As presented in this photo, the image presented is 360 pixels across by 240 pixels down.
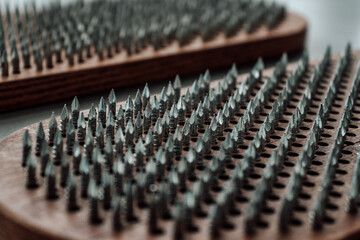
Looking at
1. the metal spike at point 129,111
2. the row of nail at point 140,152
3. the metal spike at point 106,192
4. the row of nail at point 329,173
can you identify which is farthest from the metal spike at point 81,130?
the row of nail at point 329,173

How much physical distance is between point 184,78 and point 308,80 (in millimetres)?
354

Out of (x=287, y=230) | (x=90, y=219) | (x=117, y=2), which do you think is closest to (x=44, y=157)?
(x=90, y=219)

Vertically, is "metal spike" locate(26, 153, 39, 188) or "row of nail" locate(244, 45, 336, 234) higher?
"metal spike" locate(26, 153, 39, 188)

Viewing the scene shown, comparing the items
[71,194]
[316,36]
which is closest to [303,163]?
[71,194]

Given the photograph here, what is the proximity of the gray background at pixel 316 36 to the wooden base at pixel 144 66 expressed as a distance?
0.09ft

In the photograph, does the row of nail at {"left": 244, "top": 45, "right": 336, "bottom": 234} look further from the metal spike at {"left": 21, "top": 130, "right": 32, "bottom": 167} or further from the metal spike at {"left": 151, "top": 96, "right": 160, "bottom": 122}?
the metal spike at {"left": 21, "top": 130, "right": 32, "bottom": 167}

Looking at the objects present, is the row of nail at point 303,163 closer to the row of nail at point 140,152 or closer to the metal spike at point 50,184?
the row of nail at point 140,152

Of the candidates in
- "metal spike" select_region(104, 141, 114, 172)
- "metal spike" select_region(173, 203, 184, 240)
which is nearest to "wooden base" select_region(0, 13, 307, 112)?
"metal spike" select_region(104, 141, 114, 172)

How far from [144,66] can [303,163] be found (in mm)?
695

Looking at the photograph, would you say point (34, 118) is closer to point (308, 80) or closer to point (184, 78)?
point (184, 78)

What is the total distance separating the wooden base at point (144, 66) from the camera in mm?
1395

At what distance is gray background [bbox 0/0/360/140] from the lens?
4.43ft

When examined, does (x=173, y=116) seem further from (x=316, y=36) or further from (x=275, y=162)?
(x=316, y=36)

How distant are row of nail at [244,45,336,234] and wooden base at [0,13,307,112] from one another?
0.35 m
